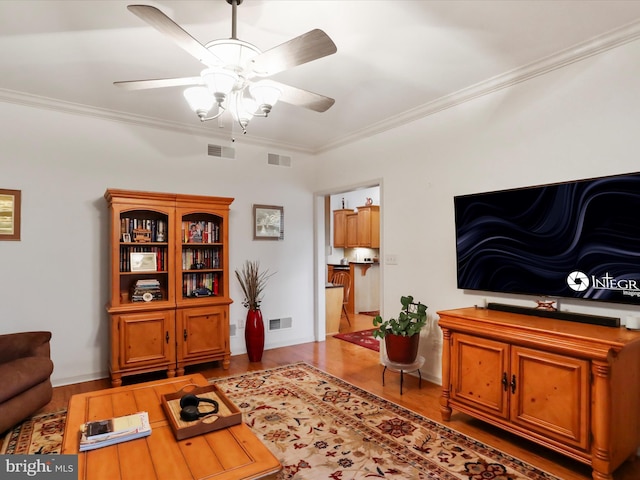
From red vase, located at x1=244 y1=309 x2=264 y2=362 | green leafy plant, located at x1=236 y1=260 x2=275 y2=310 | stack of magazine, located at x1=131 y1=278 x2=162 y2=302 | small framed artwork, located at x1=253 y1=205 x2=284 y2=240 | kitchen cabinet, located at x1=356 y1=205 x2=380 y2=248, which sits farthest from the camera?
kitchen cabinet, located at x1=356 y1=205 x2=380 y2=248

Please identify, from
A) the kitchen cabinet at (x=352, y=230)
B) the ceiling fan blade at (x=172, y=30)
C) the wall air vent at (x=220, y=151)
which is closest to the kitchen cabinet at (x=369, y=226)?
the kitchen cabinet at (x=352, y=230)

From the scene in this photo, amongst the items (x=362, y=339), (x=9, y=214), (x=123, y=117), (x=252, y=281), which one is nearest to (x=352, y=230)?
(x=362, y=339)

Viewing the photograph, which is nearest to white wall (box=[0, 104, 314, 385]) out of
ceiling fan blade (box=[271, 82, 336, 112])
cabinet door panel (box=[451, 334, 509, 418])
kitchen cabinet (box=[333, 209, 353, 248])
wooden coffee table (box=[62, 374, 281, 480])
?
wooden coffee table (box=[62, 374, 281, 480])

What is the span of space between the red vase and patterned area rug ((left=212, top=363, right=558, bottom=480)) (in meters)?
0.73

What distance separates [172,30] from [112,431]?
1894 millimetres

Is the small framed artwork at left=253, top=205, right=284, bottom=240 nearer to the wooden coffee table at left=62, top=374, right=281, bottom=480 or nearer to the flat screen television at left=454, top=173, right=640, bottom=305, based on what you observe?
the flat screen television at left=454, top=173, right=640, bottom=305

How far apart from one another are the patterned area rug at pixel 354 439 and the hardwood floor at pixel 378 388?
127 mm

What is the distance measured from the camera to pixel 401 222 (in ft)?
13.3

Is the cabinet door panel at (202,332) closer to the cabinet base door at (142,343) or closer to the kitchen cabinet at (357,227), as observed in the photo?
the cabinet base door at (142,343)

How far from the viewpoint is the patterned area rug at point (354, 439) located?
88.6 inches

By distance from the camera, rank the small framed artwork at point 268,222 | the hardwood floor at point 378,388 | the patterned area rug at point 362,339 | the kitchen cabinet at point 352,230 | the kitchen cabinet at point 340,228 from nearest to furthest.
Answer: the hardwood floor at point 378,388 < the small framed artwork at point 268,222 < the patterned area rug at point 362,339 < the kitchen cabinet at point 352,230 < the kitchen cabinet at point 340,228

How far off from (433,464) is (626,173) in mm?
2209

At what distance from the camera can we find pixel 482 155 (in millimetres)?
3301

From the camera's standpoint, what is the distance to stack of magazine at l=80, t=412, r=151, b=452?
5.64 ft
